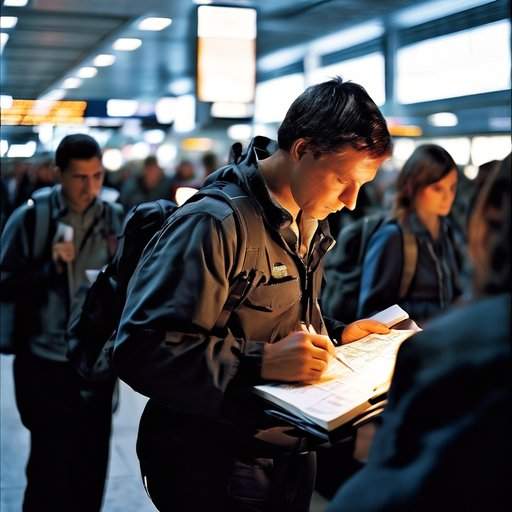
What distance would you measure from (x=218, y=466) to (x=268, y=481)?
13cm

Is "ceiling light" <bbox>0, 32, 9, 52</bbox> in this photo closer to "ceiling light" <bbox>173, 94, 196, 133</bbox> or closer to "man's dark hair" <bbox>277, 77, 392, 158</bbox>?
"ceiling light" <bbox>173, 94, 196, 133</bbox>

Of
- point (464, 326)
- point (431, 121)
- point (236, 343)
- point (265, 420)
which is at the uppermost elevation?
point (431, 121)

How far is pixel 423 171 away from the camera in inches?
175

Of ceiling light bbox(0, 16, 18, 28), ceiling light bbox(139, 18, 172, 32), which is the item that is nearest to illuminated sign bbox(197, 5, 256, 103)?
ceiling light bbox(0, 16, 18, 28)

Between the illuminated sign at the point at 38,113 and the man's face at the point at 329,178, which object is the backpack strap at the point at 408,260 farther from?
the illuminated sign at the point at 38,113

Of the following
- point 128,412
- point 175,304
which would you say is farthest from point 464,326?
point 128,412

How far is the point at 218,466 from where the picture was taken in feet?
7.36

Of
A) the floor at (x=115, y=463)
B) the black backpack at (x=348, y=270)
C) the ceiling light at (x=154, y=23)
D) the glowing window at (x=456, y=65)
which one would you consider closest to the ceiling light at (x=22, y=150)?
the floor at (x=115, y=463)

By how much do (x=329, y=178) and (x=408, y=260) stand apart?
1996 mm

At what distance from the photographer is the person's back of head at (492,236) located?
1.26 meters

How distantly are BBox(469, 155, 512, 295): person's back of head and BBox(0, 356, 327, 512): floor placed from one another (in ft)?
11.7

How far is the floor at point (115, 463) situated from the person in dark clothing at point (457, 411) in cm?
352

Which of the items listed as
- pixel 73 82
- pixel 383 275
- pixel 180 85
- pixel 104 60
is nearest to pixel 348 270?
pixel 383 275

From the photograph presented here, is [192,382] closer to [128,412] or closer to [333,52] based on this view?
[128,412]
